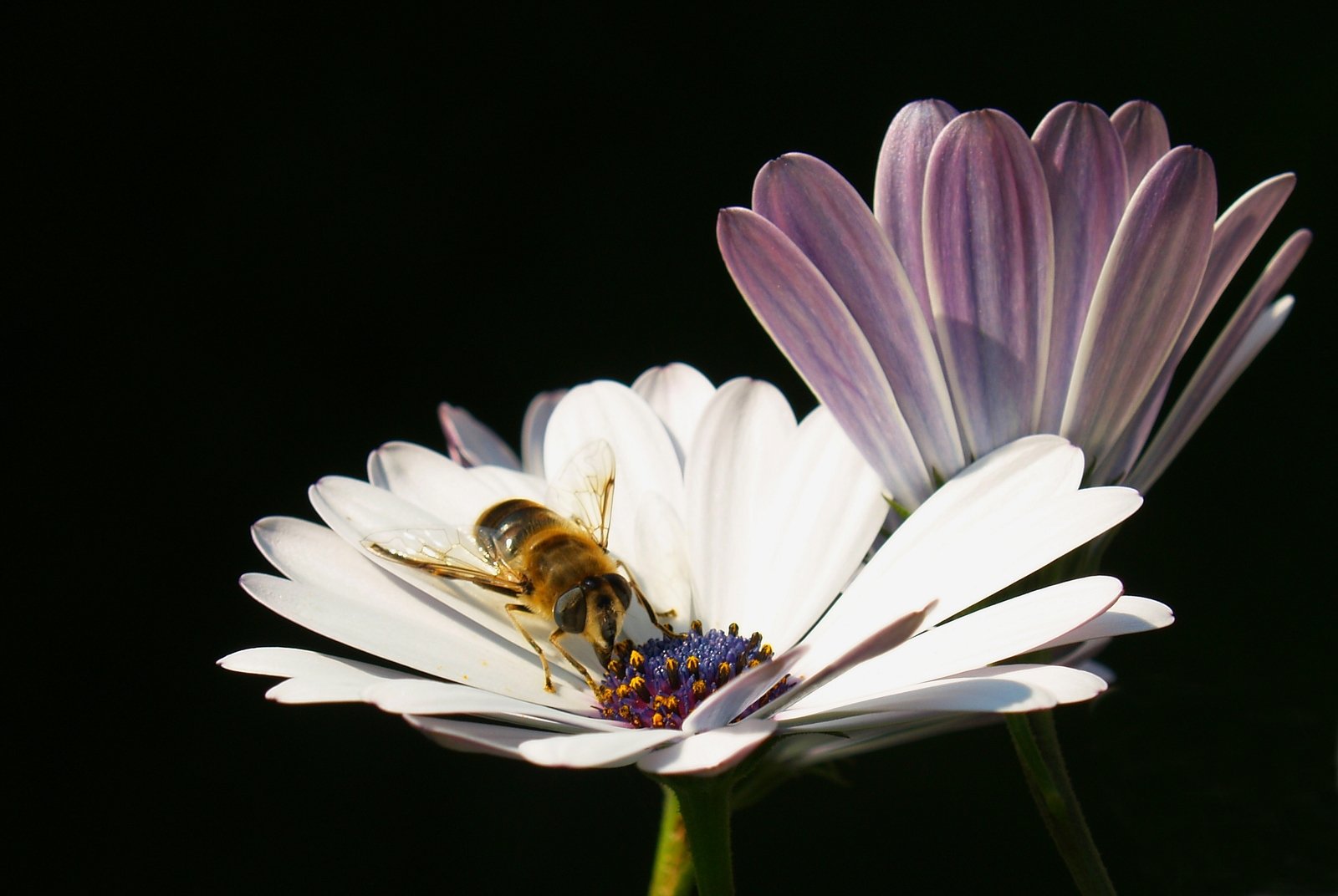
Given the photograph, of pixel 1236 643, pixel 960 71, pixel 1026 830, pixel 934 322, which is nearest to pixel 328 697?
pixel 934 322

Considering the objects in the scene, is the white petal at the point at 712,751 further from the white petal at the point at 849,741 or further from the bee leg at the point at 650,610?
the bee leg at the point at 650,610

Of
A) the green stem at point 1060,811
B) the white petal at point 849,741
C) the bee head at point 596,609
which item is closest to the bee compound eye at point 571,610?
the bee head at point 596,609

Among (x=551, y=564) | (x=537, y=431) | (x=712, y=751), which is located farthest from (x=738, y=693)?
(x=537, y=431)

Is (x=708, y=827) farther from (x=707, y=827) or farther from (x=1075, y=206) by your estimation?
(x=1075, y=206)

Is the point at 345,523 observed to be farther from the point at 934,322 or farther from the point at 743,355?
the point at 743,355

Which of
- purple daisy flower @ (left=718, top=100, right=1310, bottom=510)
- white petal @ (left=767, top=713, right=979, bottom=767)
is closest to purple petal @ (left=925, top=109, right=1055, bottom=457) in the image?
purple daisy flower @ (left=718, top=100, right=1310, bottom=510)
